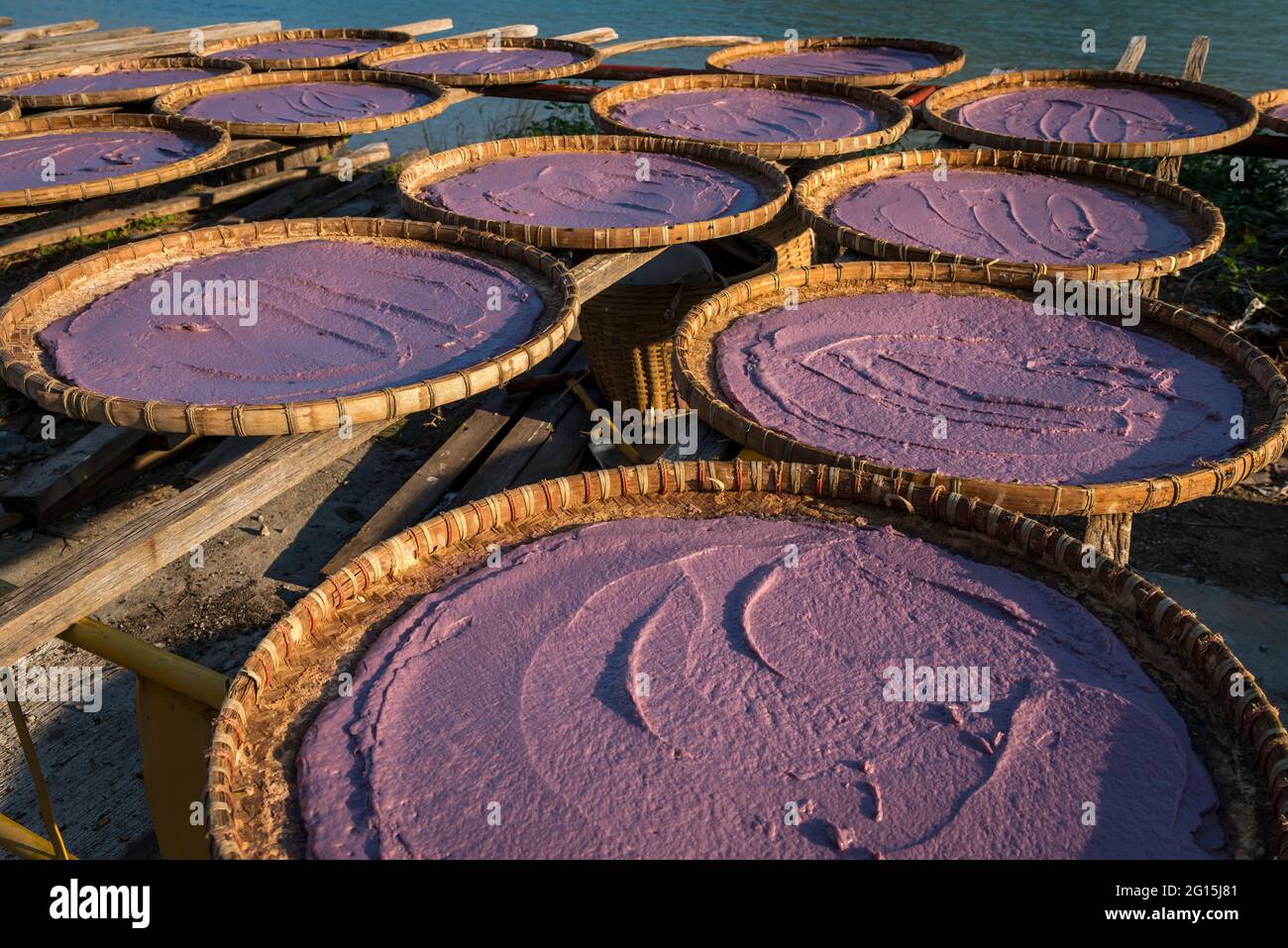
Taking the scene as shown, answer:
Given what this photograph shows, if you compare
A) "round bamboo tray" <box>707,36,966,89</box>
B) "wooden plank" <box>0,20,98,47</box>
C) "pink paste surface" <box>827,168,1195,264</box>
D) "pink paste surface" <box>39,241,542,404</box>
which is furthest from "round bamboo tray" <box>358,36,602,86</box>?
"wooden plank" <box>0,20,98,47</box>

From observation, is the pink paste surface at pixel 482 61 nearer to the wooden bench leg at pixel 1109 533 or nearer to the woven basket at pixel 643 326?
the woven basket at pixel 643 326

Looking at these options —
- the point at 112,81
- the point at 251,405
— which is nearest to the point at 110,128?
the point at 112,81

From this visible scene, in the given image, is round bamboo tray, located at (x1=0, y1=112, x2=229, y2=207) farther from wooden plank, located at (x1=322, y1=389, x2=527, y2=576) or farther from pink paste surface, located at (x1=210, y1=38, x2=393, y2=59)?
pink paste surface, located at (x1=210, y1=38, x2=393, y2=59)

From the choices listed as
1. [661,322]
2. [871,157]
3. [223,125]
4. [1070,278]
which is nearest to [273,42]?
[223,125]

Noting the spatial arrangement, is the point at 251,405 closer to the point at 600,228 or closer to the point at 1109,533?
the point at 600,228

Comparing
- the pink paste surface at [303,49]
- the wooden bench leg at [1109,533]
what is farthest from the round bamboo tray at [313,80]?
the wooden bench leg at [1109,533]

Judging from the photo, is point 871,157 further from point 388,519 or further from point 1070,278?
point 388,519
